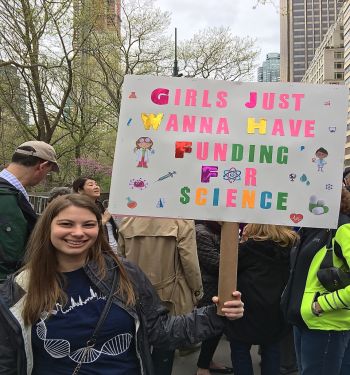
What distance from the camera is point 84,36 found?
55.3 feet

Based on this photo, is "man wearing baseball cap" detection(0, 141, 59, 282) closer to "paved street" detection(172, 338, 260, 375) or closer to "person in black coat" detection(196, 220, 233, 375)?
"person in black coat" detection(196, 220, 233, 375)

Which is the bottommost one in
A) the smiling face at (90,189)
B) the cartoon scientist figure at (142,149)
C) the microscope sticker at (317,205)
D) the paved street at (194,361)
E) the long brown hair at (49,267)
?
the paved street at (194,361)

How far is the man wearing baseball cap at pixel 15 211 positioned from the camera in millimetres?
2705

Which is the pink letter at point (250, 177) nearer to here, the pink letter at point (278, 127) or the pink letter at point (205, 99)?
the pink letter at point (278, 127)

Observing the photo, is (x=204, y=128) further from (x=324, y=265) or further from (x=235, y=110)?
(x=324, y=265)

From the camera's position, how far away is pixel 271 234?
3344 millimetres

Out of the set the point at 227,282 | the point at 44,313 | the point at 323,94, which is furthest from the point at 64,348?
the point at 323,94

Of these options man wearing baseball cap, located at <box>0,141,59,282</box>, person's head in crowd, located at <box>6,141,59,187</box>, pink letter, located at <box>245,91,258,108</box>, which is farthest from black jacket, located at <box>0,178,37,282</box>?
pink letter, located at <box>245,91,258,108</box>

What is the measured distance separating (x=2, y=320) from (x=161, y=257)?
6.60ft

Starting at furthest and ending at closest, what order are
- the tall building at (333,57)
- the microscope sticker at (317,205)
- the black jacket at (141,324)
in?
the tall building at (333,57) < the microscope sticker at (317,205) < the black jacket at (141,324)

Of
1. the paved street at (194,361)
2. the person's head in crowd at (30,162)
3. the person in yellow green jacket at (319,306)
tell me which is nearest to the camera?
the person in yellow green jacket at (319,306)

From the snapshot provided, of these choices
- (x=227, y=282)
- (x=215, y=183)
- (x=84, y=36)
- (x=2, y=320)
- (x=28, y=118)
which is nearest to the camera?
(x=2, y=320)

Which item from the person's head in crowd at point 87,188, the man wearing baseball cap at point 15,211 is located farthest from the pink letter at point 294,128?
the person's head in crowd at point 87,188

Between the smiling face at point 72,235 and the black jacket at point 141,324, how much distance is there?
0.07m
